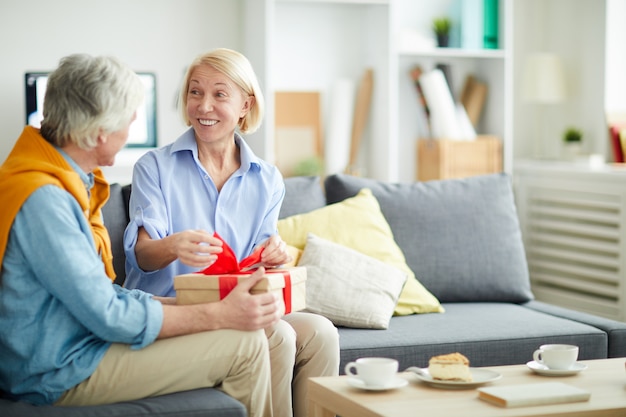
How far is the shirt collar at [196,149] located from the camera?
2.59 metres

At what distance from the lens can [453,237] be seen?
10.9 ft

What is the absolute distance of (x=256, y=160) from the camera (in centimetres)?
267

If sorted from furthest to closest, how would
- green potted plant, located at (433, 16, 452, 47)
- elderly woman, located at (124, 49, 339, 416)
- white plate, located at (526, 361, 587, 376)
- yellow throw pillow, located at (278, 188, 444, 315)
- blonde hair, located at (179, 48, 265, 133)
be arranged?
green potted plant, located at (433, 16, 452, 47) → yellow throw pillow, located at (278, 188, 444, 315) → blonde hair, located at (179, 48, 265, 133) → elderly woman, located at (124, 49, 339, 416) → white plate, located at (526, 361, 587, 376)

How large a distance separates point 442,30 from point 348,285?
2.15m

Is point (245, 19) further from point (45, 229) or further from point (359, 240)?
point (45, 229)

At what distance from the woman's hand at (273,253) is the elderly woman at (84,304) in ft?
0.87

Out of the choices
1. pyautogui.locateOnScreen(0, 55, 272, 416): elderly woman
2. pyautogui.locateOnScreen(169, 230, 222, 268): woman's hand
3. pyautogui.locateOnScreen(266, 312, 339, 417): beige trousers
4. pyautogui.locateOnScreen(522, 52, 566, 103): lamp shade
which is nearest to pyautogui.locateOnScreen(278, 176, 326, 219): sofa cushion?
pyautogui.locateOnScreen(266, 312, 339, 417): beige trousers

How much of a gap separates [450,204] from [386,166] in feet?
3.57

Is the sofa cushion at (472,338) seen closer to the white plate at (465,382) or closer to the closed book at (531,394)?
the white plate at (465,382)

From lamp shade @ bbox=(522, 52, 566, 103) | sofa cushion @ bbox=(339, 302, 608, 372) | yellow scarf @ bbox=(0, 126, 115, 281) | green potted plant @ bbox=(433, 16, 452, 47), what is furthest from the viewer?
lamp shade @ bbox=(522, 52, 566, 103)

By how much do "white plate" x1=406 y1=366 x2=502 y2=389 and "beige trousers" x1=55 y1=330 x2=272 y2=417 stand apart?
0.35 meters

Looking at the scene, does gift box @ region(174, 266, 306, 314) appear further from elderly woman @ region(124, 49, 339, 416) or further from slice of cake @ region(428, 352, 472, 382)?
slice of cake @ region(428, 352, 472, 382)

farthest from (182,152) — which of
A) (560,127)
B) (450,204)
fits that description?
(560,127)

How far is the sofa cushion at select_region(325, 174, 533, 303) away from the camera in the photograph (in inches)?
129
